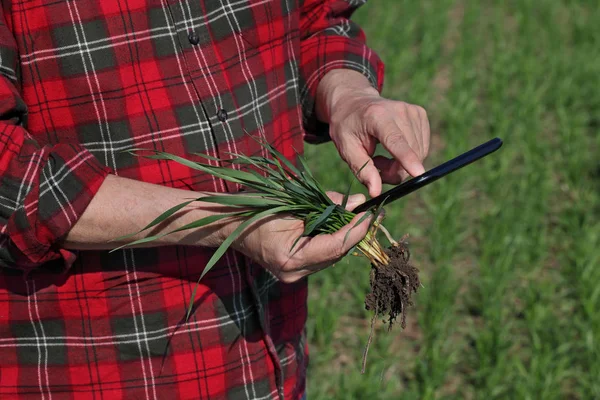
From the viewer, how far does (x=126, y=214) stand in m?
1.41

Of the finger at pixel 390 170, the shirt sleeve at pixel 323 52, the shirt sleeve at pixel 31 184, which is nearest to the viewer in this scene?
the shirt sleeve at pixel 31 184

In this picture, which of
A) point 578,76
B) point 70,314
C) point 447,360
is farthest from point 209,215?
point 578,76

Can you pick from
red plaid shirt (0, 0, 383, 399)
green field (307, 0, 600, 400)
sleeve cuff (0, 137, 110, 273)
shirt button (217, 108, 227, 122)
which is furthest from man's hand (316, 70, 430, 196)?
green field (307, 0, 600, 400)

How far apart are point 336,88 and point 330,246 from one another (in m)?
Answer: 0.50

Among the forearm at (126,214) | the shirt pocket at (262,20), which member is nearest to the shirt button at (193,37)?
the shirt pocket at (262,20)

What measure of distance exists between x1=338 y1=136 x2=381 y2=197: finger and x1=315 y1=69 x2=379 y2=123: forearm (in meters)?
0.10

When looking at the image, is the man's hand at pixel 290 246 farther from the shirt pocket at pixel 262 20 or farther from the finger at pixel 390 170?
the shirt pocket at pixel 262 20

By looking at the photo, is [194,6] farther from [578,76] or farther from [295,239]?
[578,76]

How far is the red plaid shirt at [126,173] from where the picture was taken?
1389mm

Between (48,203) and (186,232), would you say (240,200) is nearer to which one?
(186,232)

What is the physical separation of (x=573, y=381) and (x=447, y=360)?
51cm

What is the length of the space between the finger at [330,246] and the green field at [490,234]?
161cm

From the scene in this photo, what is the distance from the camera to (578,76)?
209 inches

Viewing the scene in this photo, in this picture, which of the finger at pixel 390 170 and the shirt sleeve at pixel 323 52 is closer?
the finger at pixel 390 170
